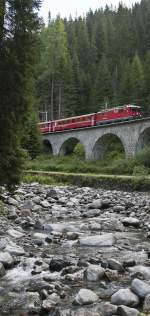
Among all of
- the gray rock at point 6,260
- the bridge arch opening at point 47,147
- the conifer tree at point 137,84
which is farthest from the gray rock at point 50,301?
the bridge arch opening at point 47,147

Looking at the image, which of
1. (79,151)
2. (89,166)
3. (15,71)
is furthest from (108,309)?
(79,151)

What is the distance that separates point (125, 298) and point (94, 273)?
1.57 m

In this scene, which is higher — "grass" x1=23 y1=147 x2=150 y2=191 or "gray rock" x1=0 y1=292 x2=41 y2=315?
A: "grass" x1=23 y1=147 x2=150 y2=191

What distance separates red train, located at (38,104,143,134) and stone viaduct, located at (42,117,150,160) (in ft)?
1.77

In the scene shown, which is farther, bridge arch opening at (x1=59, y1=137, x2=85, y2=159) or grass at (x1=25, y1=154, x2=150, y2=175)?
bridge arch opening at (x1=59, y1=137, x2=85, y2=159)

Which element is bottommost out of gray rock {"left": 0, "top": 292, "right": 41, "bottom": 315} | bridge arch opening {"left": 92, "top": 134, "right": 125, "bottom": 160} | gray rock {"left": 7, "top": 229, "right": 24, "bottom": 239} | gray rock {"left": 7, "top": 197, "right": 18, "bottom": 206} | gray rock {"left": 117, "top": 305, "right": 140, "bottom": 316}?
gray rock {"left": 0, "top": 292, "right": 41, "bottom": 315}

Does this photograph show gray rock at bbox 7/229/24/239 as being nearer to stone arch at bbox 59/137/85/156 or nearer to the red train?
the red train

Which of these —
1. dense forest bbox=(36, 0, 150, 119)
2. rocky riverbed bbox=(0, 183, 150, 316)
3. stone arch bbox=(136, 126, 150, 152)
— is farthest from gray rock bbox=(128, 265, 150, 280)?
dense forest bbox=(36, 0, 150, 119)

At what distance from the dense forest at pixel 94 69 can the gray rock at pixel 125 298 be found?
48862 mm

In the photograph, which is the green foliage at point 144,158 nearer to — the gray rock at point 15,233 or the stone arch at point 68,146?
the stone arch at point 68,146

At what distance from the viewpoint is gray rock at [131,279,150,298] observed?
22.9 ft

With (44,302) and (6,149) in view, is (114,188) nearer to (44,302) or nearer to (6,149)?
(6,149)

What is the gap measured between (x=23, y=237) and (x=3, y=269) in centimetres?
368

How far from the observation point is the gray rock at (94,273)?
27.0 ft
